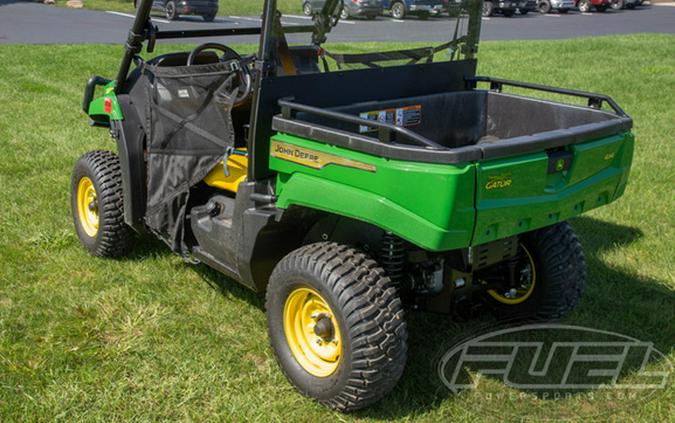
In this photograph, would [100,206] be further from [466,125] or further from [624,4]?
[624,4]

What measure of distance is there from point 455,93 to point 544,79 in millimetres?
7546

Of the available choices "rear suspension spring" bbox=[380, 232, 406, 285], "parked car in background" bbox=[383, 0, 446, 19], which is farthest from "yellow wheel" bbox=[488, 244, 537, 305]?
"parked car in background" bbox=[383, 0, 446, 19]

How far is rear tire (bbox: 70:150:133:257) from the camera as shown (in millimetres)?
4219

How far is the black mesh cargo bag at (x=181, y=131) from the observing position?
137 inches

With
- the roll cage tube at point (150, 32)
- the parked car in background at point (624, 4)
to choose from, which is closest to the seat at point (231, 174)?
the roll cage tube at point (150, 32)

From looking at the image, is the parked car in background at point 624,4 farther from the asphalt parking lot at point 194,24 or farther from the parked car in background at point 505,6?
the parked car in background at point 505,6

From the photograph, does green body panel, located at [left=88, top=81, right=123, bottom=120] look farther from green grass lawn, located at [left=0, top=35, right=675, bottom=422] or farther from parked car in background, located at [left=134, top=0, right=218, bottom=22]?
green grass lawn, located at [left=0, top=35, right=675, bottom=422]

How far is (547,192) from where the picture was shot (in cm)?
283

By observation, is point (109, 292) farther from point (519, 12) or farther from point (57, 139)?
point (519, 12)

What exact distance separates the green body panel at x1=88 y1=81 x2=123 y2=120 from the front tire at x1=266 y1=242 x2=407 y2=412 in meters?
1.46

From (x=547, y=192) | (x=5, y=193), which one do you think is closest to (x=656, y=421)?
(x=547, y=192)

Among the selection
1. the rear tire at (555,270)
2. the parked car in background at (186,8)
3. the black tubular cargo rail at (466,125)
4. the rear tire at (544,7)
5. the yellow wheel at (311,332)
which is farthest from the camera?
the rear tire at (544,7)

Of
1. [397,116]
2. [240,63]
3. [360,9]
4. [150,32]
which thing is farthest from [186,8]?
[397,116]

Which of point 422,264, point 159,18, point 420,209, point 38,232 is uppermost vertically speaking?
point 159,18
